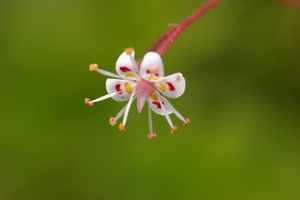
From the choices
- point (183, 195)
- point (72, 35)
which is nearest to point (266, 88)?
point (183, 195)

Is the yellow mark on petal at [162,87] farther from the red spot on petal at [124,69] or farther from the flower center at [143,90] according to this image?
the red spot on petal at [124,69]

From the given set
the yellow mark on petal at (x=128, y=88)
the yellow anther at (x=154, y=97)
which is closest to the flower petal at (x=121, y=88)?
the yellow mark on petal at (x=128, y=88)

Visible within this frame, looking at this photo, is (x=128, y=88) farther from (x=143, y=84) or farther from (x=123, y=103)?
(x=123, y=103)

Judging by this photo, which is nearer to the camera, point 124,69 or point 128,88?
point 124,69

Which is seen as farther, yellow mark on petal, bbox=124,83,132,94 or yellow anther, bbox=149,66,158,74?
yellow mark on petal, bbox=124,83,132,94

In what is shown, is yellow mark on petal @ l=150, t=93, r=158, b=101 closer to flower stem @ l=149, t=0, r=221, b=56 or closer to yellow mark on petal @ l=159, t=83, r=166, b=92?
yellow mark on petal @ l=159, t=83, r=166, b=92

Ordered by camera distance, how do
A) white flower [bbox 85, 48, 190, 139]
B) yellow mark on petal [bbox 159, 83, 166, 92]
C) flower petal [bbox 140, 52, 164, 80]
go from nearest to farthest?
flower petal [bbox 140, 52, 164, 80], white flower [bbox 85, 48, 190, 139], yellow mark on petal [bbox 159, 83, 166, 92]

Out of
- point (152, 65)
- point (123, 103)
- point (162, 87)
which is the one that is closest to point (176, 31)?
point (162, 87)

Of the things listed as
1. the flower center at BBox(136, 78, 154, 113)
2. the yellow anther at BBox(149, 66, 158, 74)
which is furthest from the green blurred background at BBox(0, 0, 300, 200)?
the yellow anther at BBox(149, 66, 158, 74)
